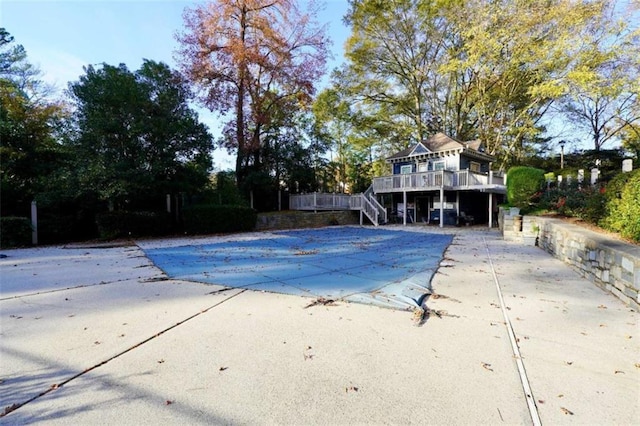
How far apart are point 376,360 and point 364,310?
991 mm

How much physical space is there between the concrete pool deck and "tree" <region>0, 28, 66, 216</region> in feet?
30.9

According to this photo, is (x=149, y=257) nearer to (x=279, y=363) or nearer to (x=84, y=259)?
(x=84, y=259)

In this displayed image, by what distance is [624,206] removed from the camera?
4.70 m

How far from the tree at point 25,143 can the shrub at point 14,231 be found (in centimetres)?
163

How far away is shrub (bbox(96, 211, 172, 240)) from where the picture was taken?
10.4m

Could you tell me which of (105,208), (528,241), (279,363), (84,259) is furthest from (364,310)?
(105,208)

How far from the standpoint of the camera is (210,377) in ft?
6.47

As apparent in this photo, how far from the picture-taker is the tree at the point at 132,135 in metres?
10.6

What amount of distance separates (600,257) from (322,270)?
3.93 metres

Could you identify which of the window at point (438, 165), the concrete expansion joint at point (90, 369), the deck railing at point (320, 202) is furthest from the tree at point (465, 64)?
the concrete expansion joint at point (90, 369)

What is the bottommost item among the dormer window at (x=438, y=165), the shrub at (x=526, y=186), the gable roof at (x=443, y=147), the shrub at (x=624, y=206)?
the shrub at (x=624, y=206)

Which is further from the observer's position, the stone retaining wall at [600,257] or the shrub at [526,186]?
the shrub at [526,186]

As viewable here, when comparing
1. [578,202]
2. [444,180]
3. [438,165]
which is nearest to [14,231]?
[578,202]

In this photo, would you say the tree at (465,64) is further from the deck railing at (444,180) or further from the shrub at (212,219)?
the shrub at (212,219)
